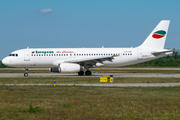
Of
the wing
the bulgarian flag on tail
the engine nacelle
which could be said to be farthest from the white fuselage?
the engine nacelle

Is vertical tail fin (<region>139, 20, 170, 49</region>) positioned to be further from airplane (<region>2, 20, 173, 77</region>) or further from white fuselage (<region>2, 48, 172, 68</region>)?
white fuselage (<region>2, 48, 172, 68</region>)

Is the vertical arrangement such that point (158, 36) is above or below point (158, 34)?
below

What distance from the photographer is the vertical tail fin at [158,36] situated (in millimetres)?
40375

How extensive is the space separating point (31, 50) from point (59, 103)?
2701cm

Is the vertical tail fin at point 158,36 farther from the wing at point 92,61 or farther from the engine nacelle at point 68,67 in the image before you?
the engine nacelle at point 68,67

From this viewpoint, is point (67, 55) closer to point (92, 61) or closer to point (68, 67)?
point (68, 67)

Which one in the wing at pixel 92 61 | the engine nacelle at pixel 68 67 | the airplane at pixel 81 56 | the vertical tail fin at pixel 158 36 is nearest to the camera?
the engine nacelle at pixel 68 67

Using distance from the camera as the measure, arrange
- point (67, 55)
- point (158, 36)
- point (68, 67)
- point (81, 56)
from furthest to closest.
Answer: point (158, 36) → point (81, 56) → point (67, 55) → point (68, 67)

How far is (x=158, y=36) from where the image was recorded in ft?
132

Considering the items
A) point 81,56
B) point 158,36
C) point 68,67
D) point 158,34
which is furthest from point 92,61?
point 158,34

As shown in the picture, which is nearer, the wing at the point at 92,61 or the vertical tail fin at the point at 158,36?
the wing at the point at 92,61

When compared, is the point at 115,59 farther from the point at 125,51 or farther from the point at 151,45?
the point at 151,45

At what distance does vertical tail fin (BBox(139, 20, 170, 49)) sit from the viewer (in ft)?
132

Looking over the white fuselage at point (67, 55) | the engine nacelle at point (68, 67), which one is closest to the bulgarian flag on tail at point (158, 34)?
the white fuselage at point (67, 55)
